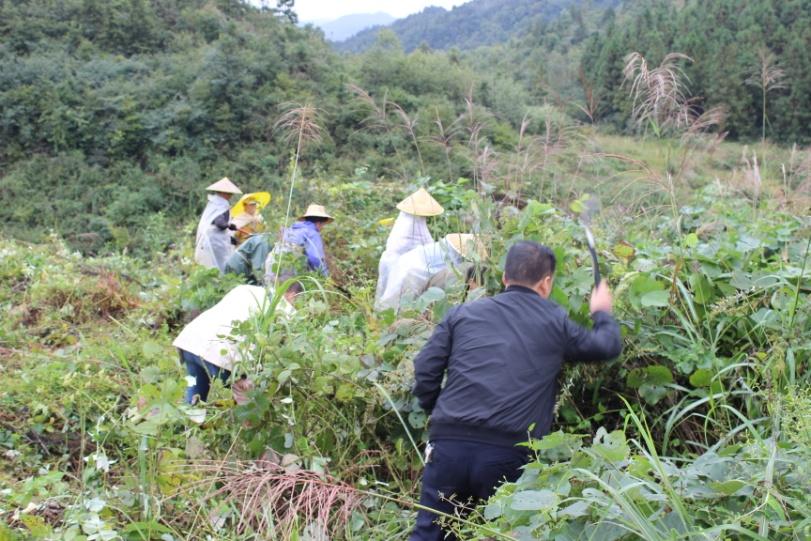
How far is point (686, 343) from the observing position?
296 centimetres

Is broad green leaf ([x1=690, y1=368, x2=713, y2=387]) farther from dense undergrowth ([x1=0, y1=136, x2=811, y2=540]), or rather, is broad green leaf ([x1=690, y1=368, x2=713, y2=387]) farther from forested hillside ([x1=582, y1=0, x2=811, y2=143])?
forested hillside ([x1=582, y1=0, x2=811, y2=143])

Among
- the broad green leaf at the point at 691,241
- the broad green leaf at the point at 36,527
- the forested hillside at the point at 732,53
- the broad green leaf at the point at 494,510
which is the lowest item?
the broad green leaf at the point at 36,527

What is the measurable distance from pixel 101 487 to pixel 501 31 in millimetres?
83446

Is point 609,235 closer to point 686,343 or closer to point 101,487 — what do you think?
point 686,343

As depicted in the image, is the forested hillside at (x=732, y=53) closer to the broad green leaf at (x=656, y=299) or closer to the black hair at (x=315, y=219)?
the black hair at (x=315, y=219)

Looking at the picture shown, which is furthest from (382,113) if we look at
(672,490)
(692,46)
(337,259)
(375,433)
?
(692,46)

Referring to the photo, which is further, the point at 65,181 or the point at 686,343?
the point at 65,181

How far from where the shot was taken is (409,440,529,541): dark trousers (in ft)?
7.97

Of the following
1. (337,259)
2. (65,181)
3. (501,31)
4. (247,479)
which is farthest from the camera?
(501,31)

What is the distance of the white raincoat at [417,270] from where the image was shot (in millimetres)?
3801

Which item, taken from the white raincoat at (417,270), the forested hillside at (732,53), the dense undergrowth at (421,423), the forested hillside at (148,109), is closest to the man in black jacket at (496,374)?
the dense undergrowth at (421,423)

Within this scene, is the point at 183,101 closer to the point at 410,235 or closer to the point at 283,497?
the point at 410,235

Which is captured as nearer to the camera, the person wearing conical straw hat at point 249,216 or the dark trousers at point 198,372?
the dark trousers at point 198,372

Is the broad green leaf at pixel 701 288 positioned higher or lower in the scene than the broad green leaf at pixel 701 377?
higher
